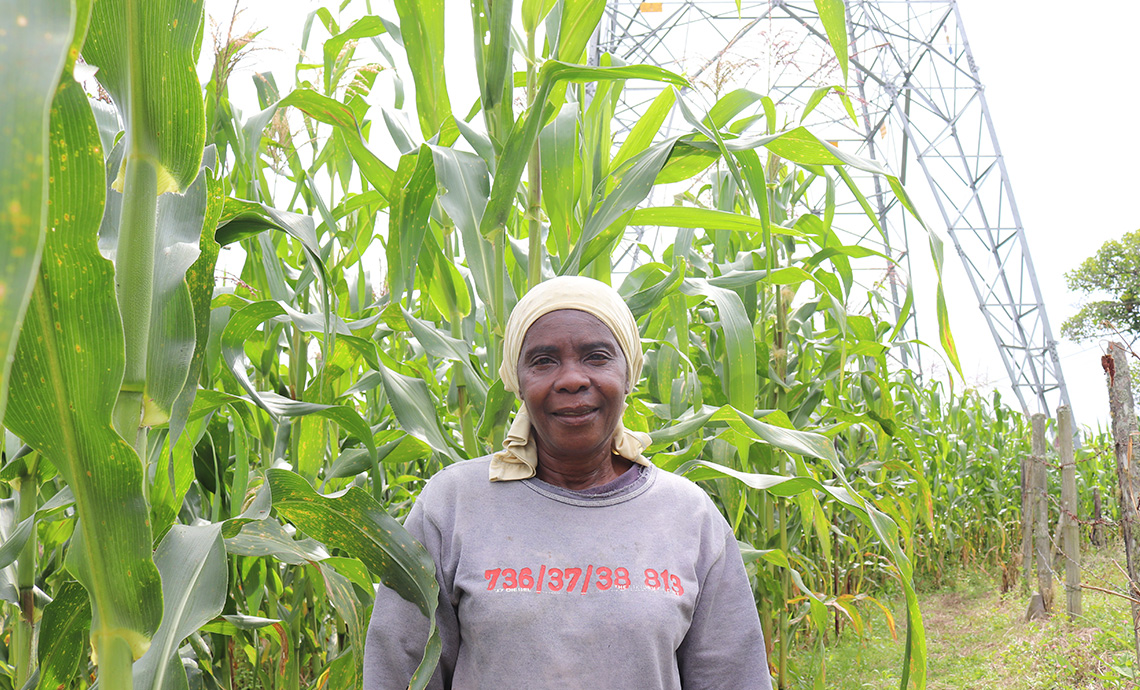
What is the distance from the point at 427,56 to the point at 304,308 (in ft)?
2.04

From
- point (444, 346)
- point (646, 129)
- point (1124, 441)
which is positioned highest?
point (646, 129)

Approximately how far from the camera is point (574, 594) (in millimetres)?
1255

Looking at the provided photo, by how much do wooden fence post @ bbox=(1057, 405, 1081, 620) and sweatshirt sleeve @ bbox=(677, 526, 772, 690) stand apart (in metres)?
3.95

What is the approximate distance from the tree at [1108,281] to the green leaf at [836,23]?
66.5 ft

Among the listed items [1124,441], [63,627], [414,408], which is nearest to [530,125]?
[414,408]

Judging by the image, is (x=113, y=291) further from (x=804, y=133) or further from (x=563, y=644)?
(x=804, y=133)

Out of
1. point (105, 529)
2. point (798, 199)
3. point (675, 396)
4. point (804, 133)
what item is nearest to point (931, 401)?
point (798, 199)

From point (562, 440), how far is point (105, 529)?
28.6 inches

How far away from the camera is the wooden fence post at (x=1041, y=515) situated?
5000 millimetres

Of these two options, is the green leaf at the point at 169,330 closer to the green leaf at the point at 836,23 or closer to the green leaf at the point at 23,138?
the green leaf at the point at 23,138

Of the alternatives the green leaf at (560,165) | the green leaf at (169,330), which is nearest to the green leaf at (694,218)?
the green leaf at (560,165)

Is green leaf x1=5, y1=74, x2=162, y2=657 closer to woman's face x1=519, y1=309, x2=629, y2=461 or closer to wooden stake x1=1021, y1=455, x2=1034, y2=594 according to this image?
woman's face x1=519, y1=309, x2=629, y2=461

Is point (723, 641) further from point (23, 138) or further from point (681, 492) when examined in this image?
point (23, 138)

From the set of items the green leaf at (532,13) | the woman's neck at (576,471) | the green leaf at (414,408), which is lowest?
the woman's neck at (576,471)
